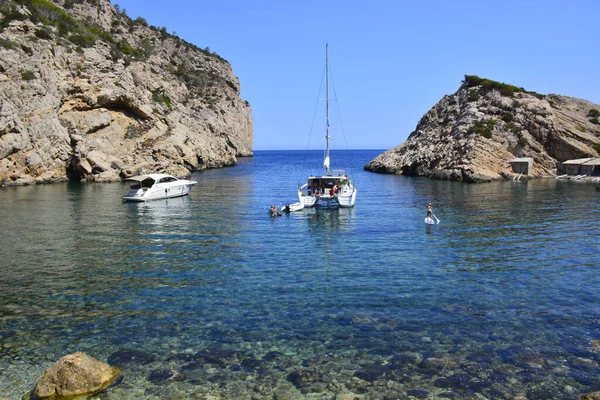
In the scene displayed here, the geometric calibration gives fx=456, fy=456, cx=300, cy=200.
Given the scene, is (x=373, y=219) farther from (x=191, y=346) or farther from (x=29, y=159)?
(x=29, y=159)

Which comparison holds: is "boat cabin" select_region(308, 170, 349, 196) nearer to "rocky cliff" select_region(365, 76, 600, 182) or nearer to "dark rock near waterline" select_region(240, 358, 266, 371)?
"rocky cliff" select_region(365, 76, 600, 182)

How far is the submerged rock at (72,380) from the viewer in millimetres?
10125

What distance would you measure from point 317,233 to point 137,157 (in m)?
53.0

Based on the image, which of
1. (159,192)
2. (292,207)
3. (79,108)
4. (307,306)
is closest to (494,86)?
(292,207)

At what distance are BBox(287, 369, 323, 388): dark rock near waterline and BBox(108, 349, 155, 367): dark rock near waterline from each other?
3.84 metres

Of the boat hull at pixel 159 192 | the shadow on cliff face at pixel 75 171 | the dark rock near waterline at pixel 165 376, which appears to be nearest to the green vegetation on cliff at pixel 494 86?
the boat hull at pixel 159 192

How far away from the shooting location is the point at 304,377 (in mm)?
11148

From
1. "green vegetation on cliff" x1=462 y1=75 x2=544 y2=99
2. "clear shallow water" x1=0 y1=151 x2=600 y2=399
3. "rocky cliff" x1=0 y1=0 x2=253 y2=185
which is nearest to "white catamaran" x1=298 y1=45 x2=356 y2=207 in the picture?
"clear shallow water" x1=0 y1=151 x2=600 y2=399

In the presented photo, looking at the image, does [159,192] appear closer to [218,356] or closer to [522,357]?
[218,356]

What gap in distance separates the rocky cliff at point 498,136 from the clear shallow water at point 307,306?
42.9 m

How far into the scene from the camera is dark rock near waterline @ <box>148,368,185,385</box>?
35.9 ft

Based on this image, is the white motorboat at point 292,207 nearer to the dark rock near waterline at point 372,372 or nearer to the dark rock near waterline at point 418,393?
the dark rock near waterline at point 372,372

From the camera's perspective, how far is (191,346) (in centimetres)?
1280

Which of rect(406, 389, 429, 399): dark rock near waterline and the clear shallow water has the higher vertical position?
the clear shallow water
